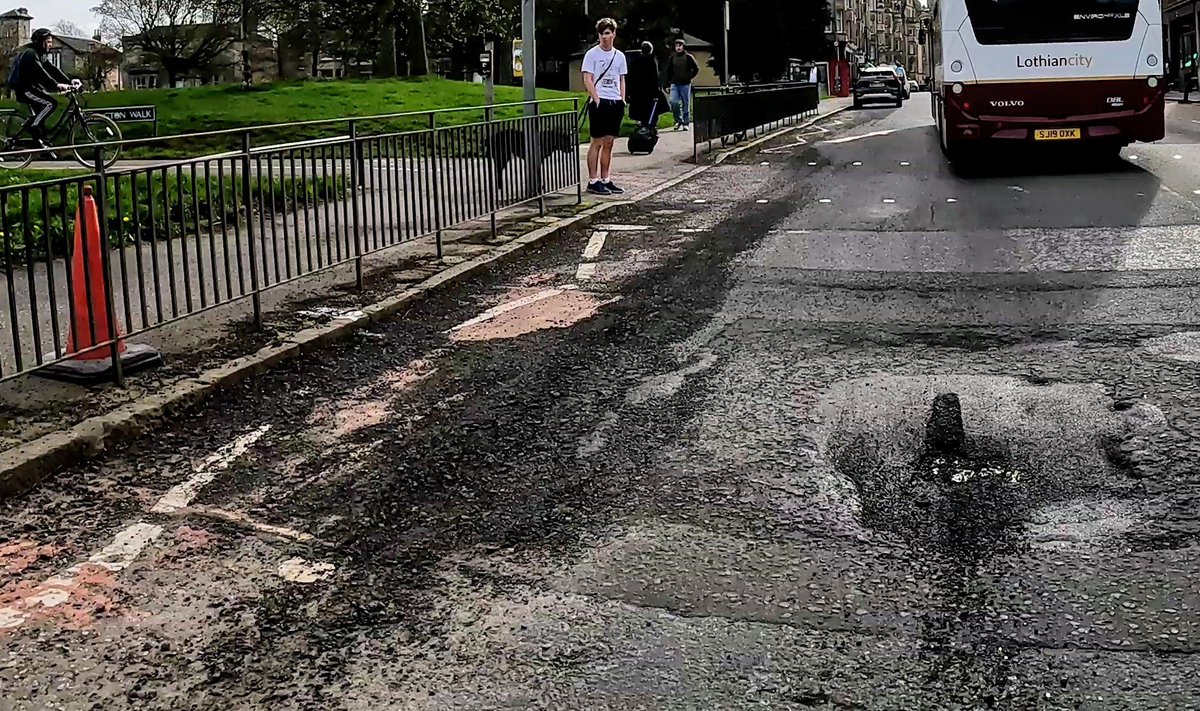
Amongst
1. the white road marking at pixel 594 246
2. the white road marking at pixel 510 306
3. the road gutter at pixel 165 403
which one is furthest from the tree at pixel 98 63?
the white road marking at pixel 510 306

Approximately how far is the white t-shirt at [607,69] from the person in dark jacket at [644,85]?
530cm

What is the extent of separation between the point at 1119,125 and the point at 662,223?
7.17 m

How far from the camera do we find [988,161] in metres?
19.4

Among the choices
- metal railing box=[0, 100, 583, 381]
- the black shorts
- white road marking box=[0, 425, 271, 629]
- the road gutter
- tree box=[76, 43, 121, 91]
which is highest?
tree box=[76, 43, 121, 91]

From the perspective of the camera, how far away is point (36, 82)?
19094 mm

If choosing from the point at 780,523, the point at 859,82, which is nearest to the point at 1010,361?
the point at 780,523

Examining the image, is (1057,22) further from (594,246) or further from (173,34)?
(173,34)

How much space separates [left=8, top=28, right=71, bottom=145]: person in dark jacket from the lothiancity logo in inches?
509

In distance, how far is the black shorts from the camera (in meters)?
15.0

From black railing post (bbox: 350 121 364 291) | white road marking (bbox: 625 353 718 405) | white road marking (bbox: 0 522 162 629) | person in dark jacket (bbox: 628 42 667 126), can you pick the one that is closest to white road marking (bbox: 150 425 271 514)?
white road marking (bbox: 0 522 162 629)

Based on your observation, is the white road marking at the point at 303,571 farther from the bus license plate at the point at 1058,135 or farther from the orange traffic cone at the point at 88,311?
the bus license plate at the point at 1058,135

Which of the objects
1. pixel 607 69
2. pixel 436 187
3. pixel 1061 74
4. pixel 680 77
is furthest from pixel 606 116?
pixel 680 77

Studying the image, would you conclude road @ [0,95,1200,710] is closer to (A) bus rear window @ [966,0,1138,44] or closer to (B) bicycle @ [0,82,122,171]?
(A) bus rear window @ [966,0,1138,44]

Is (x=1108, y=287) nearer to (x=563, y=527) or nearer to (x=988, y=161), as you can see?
(x=563, y=527)
